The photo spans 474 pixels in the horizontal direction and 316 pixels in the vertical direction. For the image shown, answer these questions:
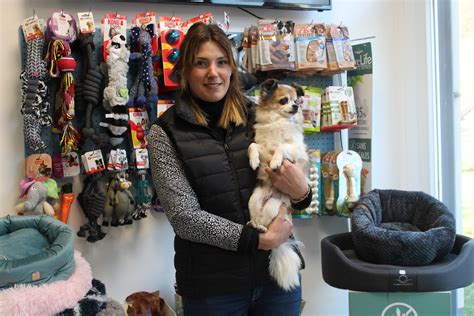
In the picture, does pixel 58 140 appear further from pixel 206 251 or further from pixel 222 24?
pixel 206 251

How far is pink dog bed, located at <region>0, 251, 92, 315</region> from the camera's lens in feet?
5.06

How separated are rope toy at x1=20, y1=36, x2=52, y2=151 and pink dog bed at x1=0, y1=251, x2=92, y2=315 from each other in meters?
0.76

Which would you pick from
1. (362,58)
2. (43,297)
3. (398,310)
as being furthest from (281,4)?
(43,297)

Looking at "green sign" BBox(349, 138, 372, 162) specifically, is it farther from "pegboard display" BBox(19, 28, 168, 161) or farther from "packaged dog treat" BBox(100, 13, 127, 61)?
"packaged dog treat" BBox(100, 13, 127, 61)

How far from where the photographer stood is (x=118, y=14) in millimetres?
2432

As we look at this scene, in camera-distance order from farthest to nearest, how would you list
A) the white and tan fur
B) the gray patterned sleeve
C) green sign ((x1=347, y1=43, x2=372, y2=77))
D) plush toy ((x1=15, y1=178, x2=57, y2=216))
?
green sign ((x1=347, y1=43, x2=372, y2=77)) < plush toy ((x1=15, y1=178, x2=57, y2=216)) < the white and tan fur < the gray patterned sleeve

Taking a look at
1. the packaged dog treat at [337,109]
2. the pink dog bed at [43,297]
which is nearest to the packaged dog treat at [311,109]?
the packaged dog treat at [337,109]

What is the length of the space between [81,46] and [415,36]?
1.94m

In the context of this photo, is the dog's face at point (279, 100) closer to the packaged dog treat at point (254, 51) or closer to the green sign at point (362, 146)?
the packaged dog treat at point (254, 51)

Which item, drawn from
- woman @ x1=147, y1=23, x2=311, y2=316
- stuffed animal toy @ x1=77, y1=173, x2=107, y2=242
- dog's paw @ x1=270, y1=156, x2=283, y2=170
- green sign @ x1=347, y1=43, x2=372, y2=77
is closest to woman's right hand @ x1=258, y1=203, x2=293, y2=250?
woman @ x1=147, y1=23, x2=311, y2=316

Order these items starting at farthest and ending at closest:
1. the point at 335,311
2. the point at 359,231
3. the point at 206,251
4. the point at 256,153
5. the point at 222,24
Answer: the point at 335,311 → the point at 222,24 → the point at 359,231 → the point at 256,153 → the point at 206,251

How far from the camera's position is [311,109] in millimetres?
2549

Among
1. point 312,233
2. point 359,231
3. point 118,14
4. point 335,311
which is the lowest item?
point 335,311

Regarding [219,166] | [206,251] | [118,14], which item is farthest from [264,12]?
[206,251]
